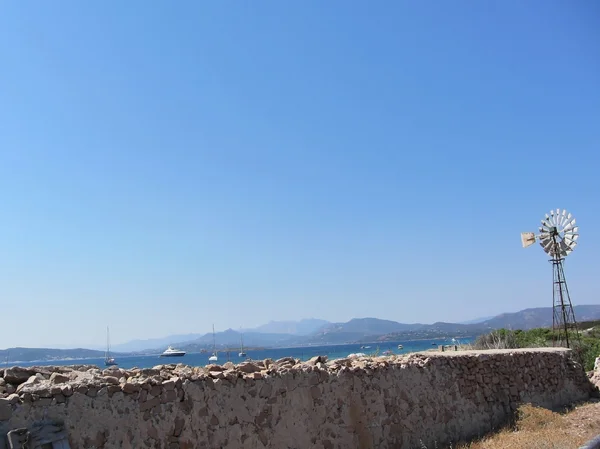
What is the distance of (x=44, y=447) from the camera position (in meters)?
5.51

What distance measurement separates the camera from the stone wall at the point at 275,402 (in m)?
6.05

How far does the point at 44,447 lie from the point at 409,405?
680 centimetres

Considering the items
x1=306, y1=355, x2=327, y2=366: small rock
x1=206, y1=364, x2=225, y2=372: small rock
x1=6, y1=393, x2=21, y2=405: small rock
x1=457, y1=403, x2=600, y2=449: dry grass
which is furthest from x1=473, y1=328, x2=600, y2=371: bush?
x1=6, y1=393, x2=21, y2=405: small rock

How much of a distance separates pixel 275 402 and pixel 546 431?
6.23 metres

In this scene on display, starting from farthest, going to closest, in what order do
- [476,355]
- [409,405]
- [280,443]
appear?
[476,355] → [409,405] → [280,443]

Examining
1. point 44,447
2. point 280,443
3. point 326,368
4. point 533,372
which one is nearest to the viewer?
point 44,447

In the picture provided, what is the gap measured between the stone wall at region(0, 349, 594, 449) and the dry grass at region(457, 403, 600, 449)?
670 millimetres

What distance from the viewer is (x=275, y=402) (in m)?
8.06

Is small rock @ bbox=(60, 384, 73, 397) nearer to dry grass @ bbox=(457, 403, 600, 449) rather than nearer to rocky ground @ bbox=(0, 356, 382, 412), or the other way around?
rocky ground @ bbox=(0, 356, 382, 412)

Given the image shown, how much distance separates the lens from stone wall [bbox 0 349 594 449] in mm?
6047

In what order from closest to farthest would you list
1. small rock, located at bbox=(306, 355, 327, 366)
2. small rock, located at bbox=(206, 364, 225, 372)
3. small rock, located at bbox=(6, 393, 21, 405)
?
small rock, located at bbox=(6, 393, 21, 405)
small rock, located at bbox=(206, 364, 225, 372)
small rock, located at bbox=(306, 355, 327, 366)

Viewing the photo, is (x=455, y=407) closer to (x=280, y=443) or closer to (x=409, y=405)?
(x=409, y=405)

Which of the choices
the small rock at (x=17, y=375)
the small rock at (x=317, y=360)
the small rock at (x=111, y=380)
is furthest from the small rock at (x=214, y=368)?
the small rock at (x=17, y=375)

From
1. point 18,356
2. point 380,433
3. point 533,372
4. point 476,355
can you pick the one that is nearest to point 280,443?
point 380,433
